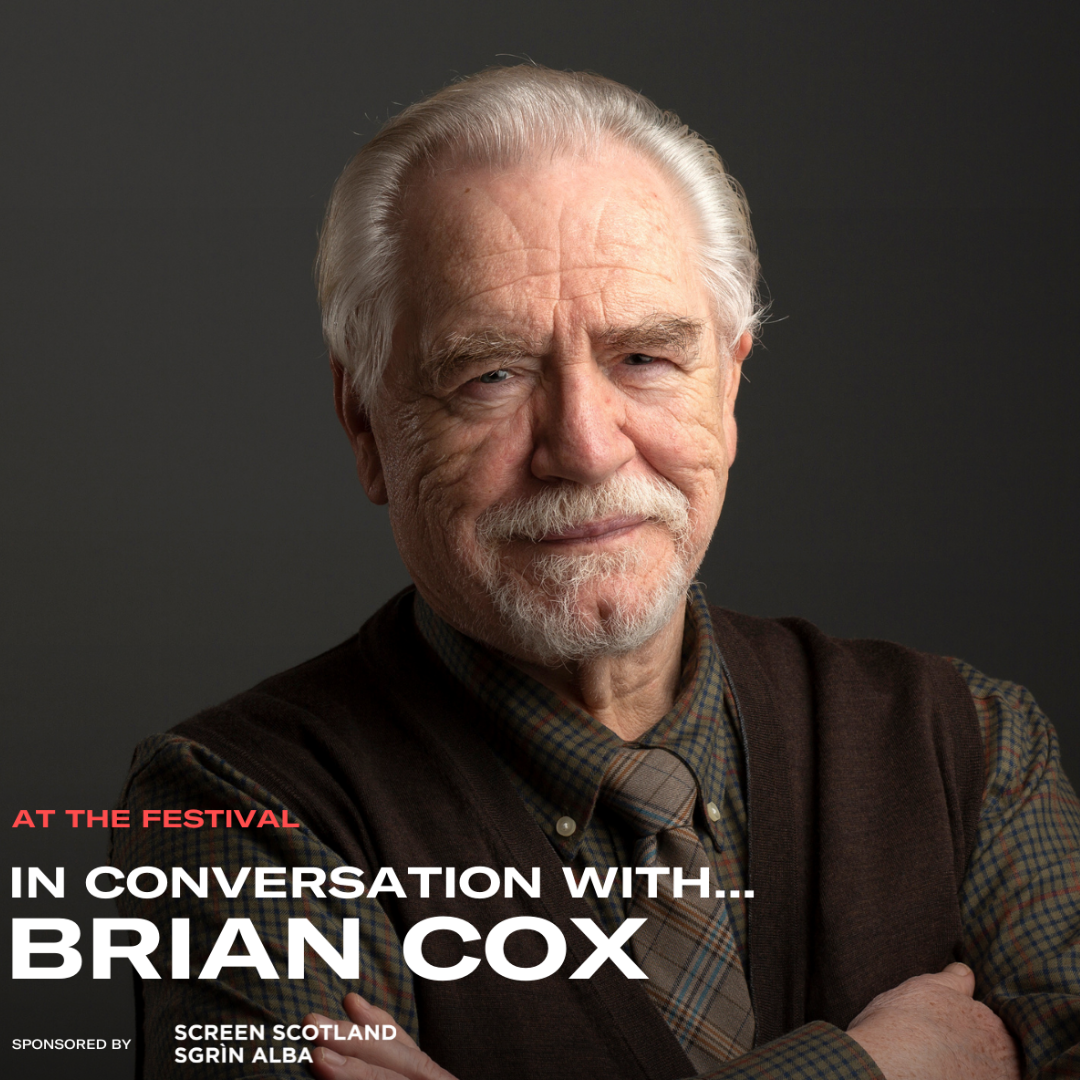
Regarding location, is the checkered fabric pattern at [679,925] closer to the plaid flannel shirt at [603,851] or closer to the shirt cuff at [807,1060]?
the plaid flannel shirt at [603,851]

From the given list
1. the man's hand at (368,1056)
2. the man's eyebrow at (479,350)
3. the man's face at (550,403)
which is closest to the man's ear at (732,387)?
the man's face at (550,403)

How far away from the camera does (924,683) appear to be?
224 centimetres

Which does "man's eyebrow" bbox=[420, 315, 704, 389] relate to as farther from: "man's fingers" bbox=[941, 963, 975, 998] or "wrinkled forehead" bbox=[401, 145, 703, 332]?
"man's fingers" bbox=[941, 963, 975, 998]

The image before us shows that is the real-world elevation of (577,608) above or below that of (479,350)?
below

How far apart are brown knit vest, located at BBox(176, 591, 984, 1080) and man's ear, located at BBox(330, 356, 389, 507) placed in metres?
0.21

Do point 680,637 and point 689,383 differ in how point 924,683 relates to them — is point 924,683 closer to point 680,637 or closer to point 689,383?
point 680,637

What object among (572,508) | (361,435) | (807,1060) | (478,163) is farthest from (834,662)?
(478,163)

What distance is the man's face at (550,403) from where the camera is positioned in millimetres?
1914

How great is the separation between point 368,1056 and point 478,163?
3.92 ft

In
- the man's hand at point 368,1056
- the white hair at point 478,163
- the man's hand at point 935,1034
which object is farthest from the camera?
the white hair at point 478,163

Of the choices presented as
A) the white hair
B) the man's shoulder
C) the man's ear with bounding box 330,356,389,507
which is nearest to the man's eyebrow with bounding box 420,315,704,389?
the white hair

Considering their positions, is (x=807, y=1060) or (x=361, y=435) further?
(x=361, y=435)

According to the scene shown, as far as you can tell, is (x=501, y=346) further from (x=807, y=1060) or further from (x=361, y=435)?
(x=807, y=1060)

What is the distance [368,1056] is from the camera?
66.0 inches
